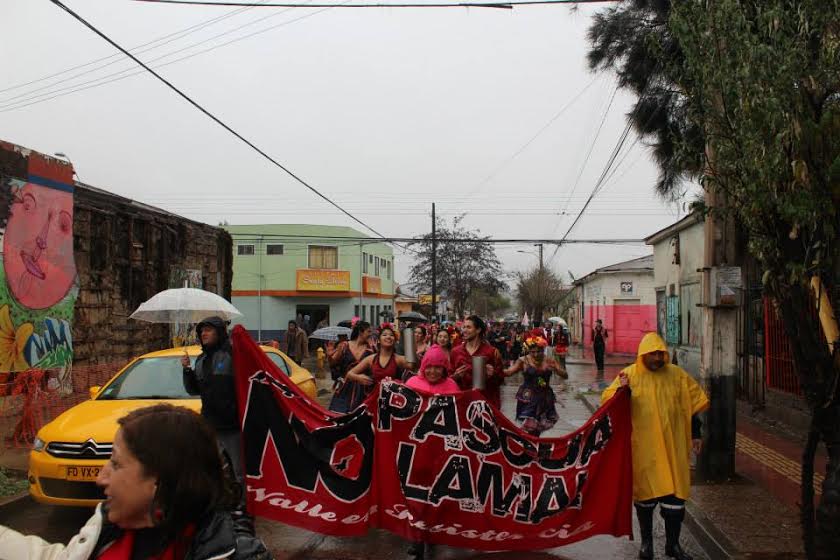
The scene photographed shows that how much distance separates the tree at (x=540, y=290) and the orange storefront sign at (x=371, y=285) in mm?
14030

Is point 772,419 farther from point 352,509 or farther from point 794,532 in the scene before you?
point 352,509

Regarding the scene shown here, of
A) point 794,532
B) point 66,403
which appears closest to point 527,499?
point 794,532

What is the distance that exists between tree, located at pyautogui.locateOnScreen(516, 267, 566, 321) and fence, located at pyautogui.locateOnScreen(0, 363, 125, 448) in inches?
2018

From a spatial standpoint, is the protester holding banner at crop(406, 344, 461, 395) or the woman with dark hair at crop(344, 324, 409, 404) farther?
the woman with dark hair at crop(344, 324, 409, 404)

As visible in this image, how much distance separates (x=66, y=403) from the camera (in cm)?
1112

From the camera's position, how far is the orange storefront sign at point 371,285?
169 feet

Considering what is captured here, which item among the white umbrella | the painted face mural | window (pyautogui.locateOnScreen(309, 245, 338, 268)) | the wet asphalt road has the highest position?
window (pyautogui.locateOnScreen(309, 245, 338, 268))

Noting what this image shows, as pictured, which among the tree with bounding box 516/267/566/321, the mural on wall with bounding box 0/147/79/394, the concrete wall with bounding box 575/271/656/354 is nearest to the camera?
the mural on wall with bounding box 0/147/79/394

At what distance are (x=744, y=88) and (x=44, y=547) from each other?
194 inches

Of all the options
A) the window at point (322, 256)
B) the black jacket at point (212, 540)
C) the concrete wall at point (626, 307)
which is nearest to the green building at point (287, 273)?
the window at point (322, 256)

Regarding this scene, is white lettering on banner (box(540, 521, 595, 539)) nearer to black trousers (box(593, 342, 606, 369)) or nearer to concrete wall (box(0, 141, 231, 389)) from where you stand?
concrete wall (box(0, 141, 231, 389))

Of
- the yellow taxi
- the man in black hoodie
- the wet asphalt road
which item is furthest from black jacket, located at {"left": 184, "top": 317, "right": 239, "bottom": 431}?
the wet asphalt road

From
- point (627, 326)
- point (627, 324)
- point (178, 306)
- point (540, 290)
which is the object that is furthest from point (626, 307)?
point (178, 306)

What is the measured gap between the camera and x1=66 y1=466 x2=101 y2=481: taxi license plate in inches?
258
